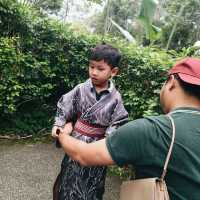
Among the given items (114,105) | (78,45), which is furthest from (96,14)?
(114,105)

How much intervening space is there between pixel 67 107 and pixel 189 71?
1.38 meters

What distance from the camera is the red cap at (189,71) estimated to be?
4.66ft

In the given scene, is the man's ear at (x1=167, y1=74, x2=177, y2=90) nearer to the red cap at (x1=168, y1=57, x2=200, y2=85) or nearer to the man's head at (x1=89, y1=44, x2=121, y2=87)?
the red cap at (x1=168, y1=57, x2=200, y2=85)

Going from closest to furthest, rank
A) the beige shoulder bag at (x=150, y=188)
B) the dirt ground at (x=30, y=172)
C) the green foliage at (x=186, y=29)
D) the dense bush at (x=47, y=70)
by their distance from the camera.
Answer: the beige shoulder bag at (x=150, y=188) → the dirt ground at (x=30, y=172) → the dense bush at (x=47, y=70) → the green foliage at (x=186, y=29)

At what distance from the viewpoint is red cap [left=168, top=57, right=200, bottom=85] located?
142cm

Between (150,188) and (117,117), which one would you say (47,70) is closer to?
(117,117)

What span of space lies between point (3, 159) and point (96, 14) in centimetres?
2964

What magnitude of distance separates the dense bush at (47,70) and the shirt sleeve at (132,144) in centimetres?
309

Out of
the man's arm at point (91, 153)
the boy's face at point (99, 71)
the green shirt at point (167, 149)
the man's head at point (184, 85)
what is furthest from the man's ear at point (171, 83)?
the boy's face at point (99, 71)

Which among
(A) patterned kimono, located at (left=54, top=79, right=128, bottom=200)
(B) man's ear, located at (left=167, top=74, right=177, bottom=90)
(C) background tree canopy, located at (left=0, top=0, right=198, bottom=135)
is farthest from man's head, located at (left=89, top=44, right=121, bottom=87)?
(C) background tree canopy, located at (left=0, top=0, right=198, bottom=135)

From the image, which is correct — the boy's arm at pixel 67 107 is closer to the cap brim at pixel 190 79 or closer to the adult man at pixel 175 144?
the adult man at pixel 175 144

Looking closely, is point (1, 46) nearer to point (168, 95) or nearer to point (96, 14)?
point (168, 95)

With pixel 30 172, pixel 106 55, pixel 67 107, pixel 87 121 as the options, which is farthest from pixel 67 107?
pixel 30 172

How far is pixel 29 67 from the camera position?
18.7 ft
